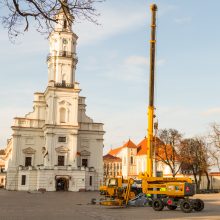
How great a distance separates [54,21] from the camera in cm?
1014

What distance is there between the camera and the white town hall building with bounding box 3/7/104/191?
65.8 metres

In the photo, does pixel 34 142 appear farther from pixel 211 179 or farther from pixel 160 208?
pixel 160 208

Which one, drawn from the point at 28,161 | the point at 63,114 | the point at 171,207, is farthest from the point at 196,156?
the point at 171,207

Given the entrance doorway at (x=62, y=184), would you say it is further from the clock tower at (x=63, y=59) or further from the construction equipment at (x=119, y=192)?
the construction equipment at (x=119, y=192)

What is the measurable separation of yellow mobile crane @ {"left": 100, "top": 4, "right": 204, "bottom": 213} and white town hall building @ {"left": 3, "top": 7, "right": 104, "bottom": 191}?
37.7 m

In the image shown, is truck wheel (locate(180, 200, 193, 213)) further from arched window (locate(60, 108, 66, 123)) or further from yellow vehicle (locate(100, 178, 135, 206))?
arched window (locate(60, 108, 66, 123))

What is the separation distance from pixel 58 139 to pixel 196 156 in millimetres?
23848

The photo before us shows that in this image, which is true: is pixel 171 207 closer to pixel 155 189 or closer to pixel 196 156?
pixel 155 189

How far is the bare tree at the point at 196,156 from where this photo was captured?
6556 cm

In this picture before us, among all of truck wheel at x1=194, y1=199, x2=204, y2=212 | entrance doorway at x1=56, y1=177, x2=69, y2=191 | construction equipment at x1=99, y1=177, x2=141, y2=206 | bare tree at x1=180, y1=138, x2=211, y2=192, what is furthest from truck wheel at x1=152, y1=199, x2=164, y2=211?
entrance doorway at x1=56, y1=177, x2=69, y2=191

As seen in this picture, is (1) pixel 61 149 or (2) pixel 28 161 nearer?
(1) pixel 61 149

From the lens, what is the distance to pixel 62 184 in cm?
6694

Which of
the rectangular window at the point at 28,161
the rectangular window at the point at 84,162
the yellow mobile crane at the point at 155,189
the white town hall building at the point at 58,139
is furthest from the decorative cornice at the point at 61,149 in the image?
the yellow mobile crane at the point at 155,189

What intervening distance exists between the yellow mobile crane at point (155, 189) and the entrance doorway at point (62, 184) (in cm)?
3828
